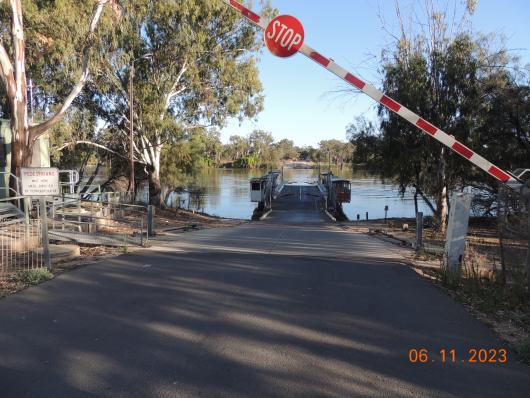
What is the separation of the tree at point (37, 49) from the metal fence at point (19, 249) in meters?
6.80

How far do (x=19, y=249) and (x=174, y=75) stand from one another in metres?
23.5

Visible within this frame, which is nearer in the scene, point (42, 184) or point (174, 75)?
point (42, 184)

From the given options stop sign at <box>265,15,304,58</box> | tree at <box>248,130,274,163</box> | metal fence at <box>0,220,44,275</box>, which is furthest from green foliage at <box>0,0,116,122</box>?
tree at <box>248,130,274,163</box>

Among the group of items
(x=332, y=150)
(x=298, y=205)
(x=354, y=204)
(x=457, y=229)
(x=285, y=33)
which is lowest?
(x=354, y=204)

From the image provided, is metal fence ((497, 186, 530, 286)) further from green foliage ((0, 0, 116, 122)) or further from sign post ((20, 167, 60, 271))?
green foliage ((0, 0, 116, 122))

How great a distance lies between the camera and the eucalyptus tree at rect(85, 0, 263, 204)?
28453 millimetres

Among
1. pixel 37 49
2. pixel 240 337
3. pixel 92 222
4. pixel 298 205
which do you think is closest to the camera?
pixel 240 337

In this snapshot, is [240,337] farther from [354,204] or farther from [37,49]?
[354,204]

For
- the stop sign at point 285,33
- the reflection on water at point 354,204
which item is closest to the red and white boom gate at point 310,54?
the stop sign at point 285,33

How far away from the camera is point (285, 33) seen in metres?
6.95

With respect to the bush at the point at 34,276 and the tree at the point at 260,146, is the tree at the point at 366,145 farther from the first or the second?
the tree at the point at 260,146

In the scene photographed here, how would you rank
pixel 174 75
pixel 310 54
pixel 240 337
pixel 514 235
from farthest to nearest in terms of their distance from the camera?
pixel 174 75 < pixel 310 54 < pixel 514 235 < pixel 240 337

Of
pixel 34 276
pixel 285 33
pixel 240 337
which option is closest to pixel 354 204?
pixel 285 33

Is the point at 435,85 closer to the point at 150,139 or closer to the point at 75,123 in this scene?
the point at 150,139
